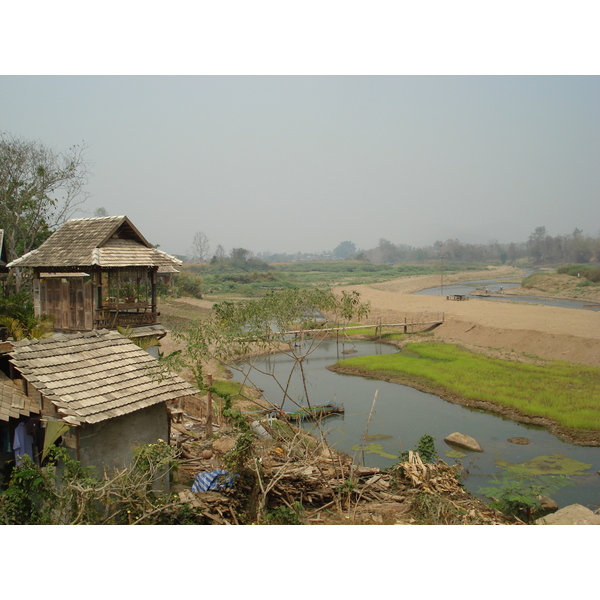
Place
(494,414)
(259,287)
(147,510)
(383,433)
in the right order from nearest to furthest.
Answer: (147,510)
(383,433)
(494,414)
(259,287)

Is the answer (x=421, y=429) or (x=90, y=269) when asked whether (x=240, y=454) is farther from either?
(x=421, y=429)

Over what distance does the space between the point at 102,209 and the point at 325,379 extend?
31.0 metres

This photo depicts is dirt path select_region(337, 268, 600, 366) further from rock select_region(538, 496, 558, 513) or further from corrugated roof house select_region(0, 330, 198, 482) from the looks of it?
corrugated roof house select_region(0, 330, 198, 482)

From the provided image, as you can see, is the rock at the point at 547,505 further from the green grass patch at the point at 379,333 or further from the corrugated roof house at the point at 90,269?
the green grass patch at the point at 379,333

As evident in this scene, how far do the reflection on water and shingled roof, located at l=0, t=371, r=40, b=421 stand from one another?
18.9ft

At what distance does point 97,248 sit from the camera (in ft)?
44.7

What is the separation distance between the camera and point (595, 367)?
24.3 m

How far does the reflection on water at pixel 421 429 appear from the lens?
47.6 feet

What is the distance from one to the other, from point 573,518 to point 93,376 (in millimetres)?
9177

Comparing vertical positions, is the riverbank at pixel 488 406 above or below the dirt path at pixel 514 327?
below

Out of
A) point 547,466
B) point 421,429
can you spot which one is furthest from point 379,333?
point 547,466

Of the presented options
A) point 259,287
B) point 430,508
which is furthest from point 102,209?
point 430,508

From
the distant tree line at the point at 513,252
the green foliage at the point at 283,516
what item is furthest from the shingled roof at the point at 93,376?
the distant tree line at the point at 513,252

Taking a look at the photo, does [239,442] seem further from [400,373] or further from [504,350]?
[504,350]
